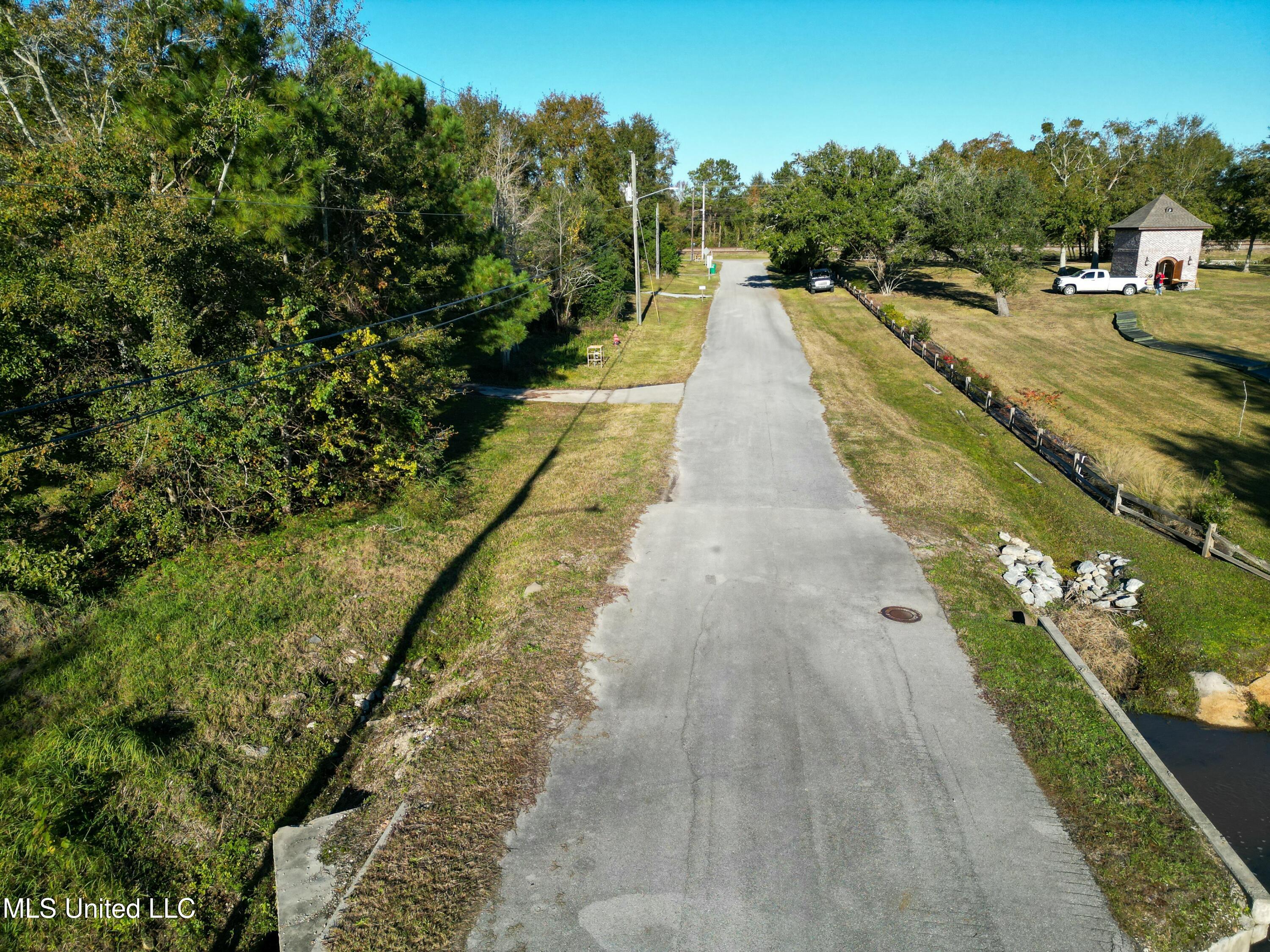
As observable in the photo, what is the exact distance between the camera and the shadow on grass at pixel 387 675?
6.59 meters

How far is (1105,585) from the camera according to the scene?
1307 centimetres

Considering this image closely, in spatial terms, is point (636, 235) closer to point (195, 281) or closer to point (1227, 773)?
point (195, 281)

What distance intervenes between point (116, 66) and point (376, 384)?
7643 millimetres

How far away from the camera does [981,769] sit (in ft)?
26.0

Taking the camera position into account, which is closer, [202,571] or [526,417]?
[202,571]

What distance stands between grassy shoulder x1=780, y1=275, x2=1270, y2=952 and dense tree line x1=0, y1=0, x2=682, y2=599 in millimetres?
10146

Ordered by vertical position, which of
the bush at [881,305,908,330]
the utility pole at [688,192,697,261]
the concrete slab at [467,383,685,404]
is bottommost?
the concrete slab at [467,383,685,404]

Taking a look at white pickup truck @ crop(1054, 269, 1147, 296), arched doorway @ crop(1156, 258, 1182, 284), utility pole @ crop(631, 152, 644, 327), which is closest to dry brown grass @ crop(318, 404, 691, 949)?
utility pole @ crop(631, 152, 644, 327)

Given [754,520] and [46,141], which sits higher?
[46,141]

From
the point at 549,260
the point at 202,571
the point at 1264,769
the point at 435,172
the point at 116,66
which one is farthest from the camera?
the point at 549,260

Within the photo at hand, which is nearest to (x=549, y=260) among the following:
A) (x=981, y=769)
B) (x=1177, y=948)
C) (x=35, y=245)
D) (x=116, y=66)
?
(x=116, y=66)

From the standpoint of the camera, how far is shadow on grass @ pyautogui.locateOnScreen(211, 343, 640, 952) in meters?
6.59

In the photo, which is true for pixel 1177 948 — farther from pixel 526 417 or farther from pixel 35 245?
pixel 526 417

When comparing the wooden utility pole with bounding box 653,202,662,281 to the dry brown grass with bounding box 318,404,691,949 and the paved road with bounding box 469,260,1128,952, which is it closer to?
the dry brown grass with bounding box 318,404,691,949
